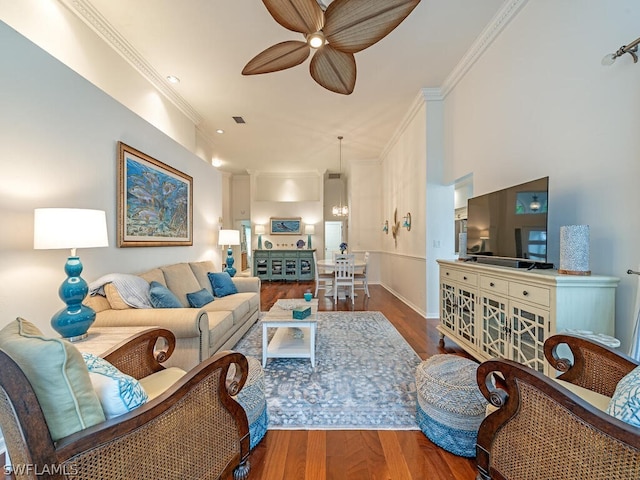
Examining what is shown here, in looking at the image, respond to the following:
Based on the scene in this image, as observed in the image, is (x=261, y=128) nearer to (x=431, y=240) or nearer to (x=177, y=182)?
(x=177, y=182)

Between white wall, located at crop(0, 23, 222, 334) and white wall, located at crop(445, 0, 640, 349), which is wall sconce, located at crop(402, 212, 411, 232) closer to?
white wall, located at crop(445, 0, 640, 349)

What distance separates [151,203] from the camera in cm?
315

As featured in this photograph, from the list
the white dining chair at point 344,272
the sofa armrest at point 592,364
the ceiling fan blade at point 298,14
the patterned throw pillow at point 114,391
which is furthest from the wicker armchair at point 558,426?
the white dining chair at point 344,272

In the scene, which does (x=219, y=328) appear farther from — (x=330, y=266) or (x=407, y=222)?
(x=407, y=222)

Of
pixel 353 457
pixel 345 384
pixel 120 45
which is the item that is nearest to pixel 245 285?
pixel 345 384

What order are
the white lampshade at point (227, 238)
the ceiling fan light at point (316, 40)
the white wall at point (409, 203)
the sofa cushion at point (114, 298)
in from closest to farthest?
the ceiling fan light at point (316, 40)
the sofa cushion at point (114, 298)
the white wall at point (409, 203)
the white lampshade at point (227, 238)

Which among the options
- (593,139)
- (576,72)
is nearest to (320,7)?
(576,72)

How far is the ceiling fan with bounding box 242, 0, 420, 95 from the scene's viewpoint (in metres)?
1.66

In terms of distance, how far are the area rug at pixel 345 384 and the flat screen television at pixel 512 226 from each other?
49.4 inches

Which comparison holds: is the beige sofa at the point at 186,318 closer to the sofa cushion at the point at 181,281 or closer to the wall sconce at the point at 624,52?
the sofa cushion at the point at 181,281

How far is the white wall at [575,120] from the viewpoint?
5.27 feet

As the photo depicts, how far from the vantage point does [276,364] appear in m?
2.55

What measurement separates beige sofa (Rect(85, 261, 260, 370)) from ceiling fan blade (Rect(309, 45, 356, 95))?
7.37 feet

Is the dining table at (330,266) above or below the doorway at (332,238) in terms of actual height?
below
